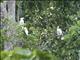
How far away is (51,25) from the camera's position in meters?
3.93

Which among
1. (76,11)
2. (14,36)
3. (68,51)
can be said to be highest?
(76,11)

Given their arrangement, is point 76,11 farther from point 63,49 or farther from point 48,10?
point 63,49

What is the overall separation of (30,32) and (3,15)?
46 centimetres

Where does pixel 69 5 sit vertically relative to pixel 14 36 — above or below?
above

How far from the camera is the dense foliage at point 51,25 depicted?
3076mm

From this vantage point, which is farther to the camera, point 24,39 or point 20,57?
point 24,39

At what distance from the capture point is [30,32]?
3.62m

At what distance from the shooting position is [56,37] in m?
3.74

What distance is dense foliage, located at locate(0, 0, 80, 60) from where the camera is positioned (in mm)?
3076

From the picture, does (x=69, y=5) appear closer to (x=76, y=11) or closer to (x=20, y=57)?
(x=76, y=11)

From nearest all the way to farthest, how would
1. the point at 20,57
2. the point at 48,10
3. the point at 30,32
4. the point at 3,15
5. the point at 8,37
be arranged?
the point at 20,57 < the point at 8,37 < the point at 3,15 < the point at 30,32 < the point at 48,10

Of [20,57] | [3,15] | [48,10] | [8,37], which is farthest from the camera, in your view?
[48,10]

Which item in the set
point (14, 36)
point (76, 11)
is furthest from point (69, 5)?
point (14, 36)

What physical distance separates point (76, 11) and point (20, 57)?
9.74 feet
